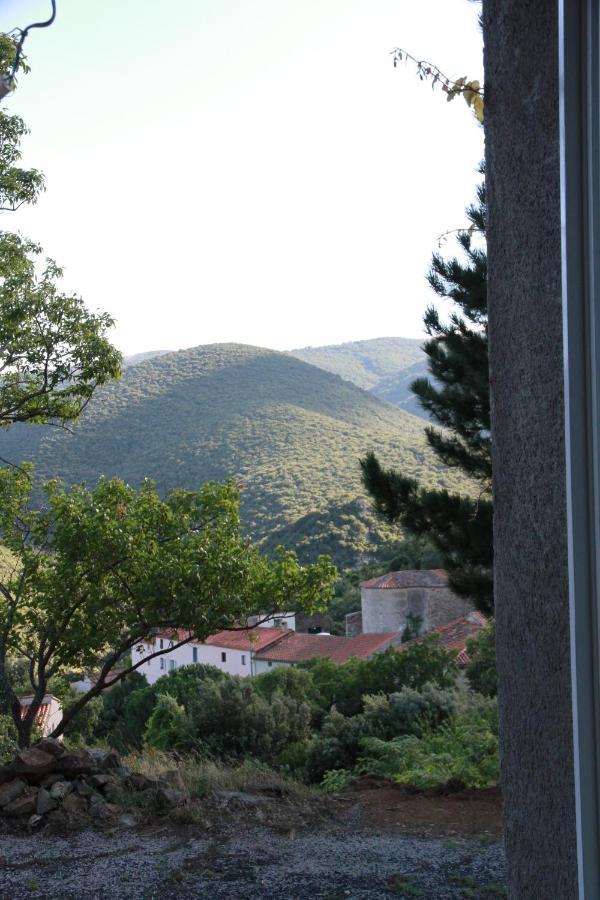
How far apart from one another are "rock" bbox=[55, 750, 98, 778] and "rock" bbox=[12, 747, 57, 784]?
0.17ft

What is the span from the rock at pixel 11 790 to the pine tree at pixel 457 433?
3.25m

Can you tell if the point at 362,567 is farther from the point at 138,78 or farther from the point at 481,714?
the point at 138,78

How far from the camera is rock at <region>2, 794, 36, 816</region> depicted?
512cm

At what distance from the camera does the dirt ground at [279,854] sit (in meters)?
3.70

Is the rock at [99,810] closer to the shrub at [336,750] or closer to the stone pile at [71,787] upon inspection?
the stone pile at [71,787]

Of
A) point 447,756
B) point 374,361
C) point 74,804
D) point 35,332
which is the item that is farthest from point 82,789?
point 374,361

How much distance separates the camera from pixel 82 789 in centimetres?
536

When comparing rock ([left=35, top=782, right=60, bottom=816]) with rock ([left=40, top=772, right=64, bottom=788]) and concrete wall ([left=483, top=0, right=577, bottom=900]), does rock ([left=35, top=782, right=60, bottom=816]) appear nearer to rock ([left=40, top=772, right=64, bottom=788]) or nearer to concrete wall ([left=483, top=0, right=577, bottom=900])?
rock ([left=40, top=772, right=64, bottom=788])

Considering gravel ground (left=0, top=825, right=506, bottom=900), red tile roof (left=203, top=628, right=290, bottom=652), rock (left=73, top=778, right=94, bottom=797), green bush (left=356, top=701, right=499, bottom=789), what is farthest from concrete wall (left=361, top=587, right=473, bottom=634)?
gravel ground (left=0, top=825, right=506, bottom=900)

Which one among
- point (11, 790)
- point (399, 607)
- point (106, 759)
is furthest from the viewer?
point (399, 607)

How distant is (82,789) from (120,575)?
6.51ft

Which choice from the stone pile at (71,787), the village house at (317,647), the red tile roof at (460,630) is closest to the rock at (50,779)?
the stone pile at (71,787)

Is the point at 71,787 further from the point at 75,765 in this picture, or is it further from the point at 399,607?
the point at 399,607

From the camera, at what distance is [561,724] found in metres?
1.07
